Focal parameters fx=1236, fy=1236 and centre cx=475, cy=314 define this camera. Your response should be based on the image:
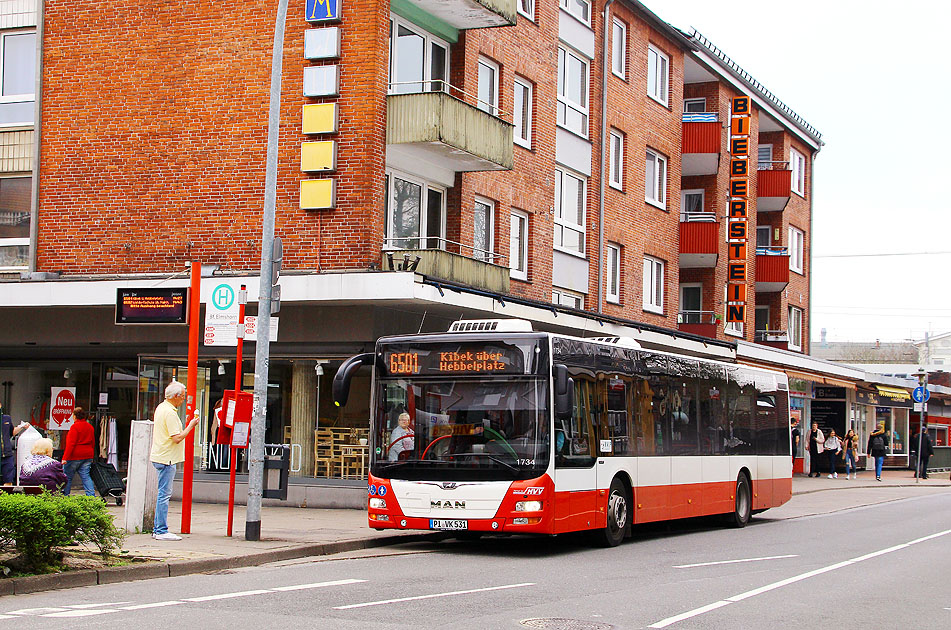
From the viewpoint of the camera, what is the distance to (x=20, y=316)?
81.8 ft

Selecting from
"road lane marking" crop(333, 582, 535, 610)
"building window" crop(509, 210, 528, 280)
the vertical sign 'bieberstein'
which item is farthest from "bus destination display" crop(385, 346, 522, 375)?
the vertical sign 'bieberstein'

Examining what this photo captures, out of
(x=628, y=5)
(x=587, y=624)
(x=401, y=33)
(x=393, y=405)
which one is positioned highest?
(x=628, y=5)

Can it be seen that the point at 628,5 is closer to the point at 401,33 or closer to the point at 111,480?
the point at 401,33

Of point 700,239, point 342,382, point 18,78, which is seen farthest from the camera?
point 700,239

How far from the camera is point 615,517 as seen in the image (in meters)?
16.7

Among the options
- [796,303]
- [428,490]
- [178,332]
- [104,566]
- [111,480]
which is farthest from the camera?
[796,303]

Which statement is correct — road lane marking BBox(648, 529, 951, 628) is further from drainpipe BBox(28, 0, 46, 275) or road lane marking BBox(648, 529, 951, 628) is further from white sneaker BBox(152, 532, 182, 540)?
drainpipe BBox(28, 0, 46, 275)

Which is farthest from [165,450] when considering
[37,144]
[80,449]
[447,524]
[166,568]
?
[37,144]

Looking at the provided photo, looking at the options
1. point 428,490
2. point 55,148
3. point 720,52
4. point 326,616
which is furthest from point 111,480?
point 720,52

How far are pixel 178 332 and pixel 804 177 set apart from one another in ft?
105

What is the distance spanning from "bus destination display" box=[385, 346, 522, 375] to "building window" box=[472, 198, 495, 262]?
1030 cm

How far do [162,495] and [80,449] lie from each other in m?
6.44

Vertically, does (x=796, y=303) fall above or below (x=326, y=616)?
above

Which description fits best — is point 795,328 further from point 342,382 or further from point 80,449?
point 342,382
